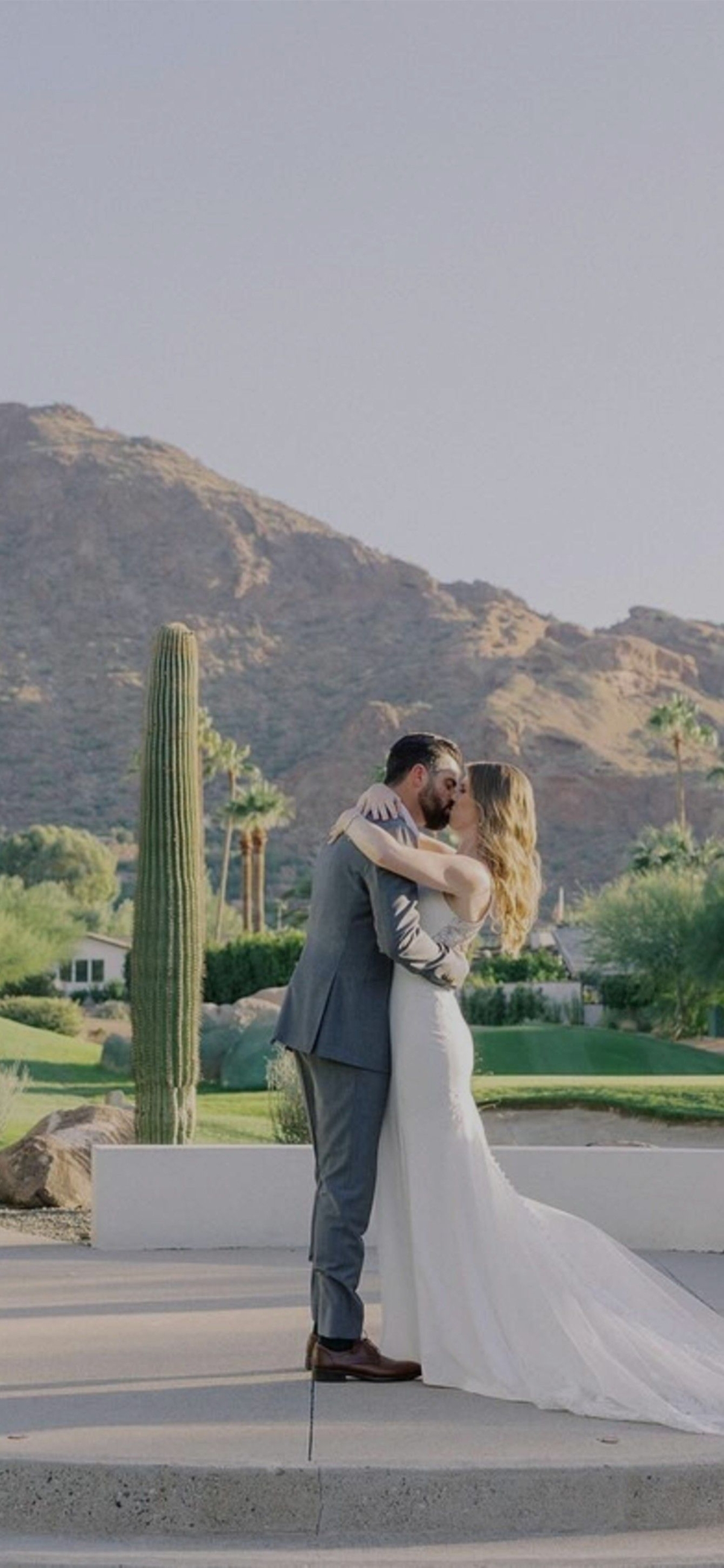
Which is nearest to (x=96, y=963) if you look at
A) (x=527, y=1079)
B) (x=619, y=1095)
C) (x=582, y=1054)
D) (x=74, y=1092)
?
(x=582, y=1054)

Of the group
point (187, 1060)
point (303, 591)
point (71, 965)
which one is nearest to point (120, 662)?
point (303, 591)

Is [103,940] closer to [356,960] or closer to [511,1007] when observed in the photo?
[511,1007]

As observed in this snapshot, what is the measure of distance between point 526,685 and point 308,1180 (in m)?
110

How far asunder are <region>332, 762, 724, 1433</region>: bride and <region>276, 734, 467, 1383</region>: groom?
67mm

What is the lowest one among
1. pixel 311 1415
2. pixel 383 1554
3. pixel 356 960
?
pixel 383 1554

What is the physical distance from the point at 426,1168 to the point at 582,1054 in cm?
3187

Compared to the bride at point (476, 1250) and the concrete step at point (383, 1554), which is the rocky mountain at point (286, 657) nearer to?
the bride at point (476, 1250)

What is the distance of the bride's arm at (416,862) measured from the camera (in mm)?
6195

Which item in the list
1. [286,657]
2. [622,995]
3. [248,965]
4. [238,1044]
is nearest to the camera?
[238,1044]

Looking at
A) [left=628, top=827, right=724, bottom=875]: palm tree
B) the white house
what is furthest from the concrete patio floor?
the white house

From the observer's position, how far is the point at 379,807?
6332 mm

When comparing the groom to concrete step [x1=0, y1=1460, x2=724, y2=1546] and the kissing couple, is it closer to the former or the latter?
the kissing couple

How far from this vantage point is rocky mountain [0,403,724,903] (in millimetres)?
108750

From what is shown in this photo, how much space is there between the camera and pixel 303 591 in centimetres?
13825
